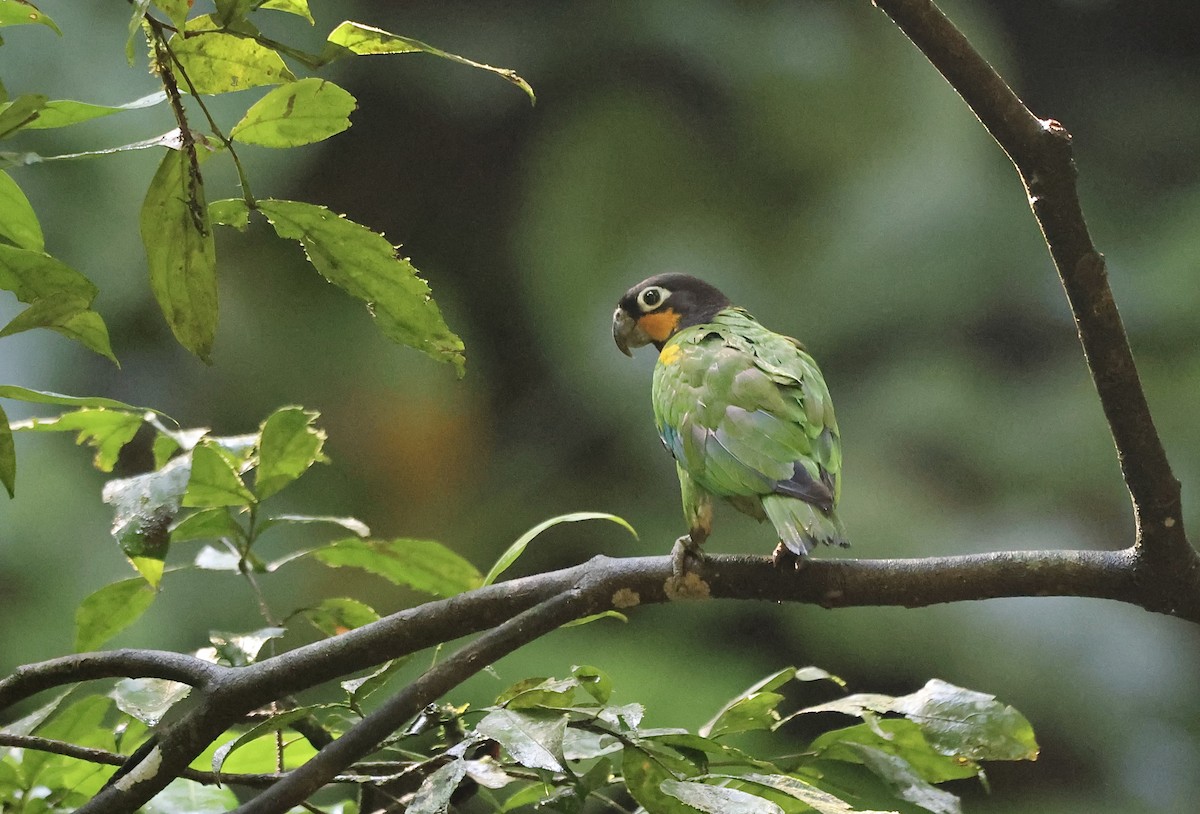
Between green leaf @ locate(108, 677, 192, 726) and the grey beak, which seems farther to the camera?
the grey beak

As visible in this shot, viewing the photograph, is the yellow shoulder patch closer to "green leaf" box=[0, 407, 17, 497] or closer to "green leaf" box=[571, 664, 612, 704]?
"green leaf" box=[571, 664, 612, 704]

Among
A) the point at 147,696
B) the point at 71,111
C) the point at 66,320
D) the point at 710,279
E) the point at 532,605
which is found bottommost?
the point at 147,696

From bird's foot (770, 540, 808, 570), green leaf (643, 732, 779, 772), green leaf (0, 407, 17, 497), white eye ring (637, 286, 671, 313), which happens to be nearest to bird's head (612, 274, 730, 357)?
white eye ring (637, 286, 671, 313)

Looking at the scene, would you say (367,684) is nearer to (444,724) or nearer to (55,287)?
(444,724)

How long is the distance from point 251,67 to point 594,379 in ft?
5.18

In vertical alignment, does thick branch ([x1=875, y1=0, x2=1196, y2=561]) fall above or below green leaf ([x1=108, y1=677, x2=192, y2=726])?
above

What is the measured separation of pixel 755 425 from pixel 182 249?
586 mm

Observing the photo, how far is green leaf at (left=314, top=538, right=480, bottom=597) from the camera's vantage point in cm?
83

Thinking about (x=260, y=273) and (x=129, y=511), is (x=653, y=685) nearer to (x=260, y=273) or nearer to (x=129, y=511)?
(x=260, y=273)

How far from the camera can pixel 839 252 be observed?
2.15 m

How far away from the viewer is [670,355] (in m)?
1.15

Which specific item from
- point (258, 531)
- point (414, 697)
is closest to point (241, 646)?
point (258, 531)

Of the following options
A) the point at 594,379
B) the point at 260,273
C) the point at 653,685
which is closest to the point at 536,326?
the point at 594,379

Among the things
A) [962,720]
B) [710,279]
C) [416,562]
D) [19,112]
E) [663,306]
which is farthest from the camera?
[710,279]
